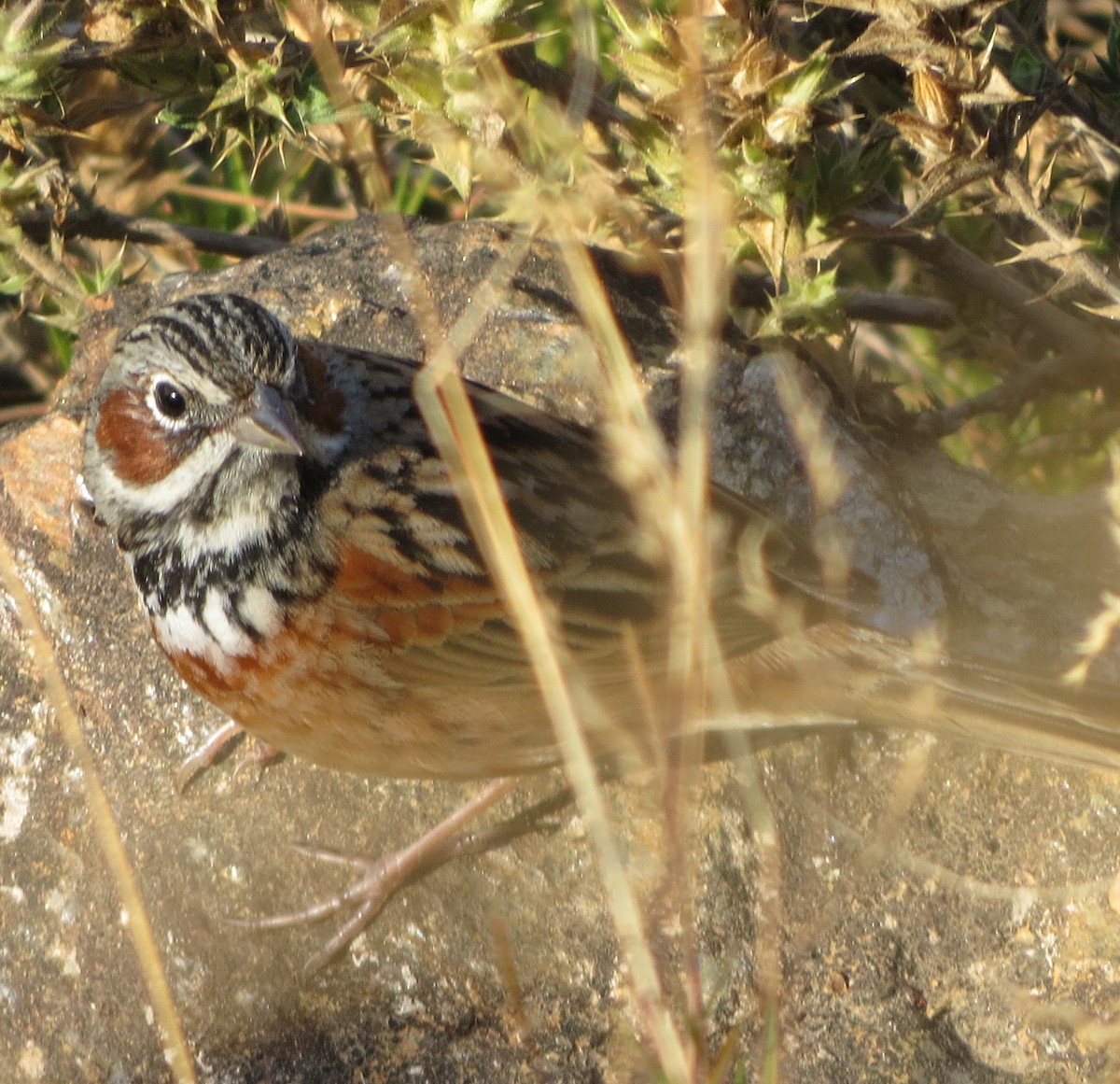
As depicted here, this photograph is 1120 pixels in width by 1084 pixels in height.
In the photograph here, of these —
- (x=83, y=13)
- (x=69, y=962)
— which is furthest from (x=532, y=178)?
(x=69, y=962)

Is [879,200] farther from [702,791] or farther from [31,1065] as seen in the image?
[31,1065]

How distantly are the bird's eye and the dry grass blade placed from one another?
97 cm

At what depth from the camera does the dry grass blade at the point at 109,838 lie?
3.69 meters

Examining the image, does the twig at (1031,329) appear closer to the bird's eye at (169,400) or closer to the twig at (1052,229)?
the twig at (1052,229)

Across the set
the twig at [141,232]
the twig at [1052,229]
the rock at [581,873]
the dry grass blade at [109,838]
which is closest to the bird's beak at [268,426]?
the rock at [581,873]

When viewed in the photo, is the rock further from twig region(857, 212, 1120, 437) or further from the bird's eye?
the bird's eye

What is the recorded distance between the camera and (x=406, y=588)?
11.8ft

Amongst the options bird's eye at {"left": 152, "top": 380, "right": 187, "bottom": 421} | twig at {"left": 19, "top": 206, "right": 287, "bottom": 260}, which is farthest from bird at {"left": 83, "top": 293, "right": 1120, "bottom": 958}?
twig at {"left": 19, "top": 206, "right": 287, "bottom": 260}

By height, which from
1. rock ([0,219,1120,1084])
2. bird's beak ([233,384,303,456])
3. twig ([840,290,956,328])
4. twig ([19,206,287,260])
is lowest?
rock ([0,219,1120,1084])

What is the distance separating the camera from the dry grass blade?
3689 millimetres

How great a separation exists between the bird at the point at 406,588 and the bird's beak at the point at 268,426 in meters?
0.02

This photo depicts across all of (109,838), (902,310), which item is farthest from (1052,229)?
(109,838)

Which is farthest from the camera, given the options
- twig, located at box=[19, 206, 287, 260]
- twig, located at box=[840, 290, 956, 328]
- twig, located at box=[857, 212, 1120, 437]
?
twig, located at box=[19, 206, 287, 260]

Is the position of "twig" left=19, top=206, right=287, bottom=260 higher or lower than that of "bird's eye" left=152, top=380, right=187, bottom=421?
lower
